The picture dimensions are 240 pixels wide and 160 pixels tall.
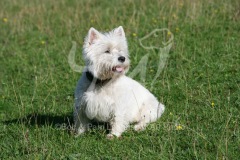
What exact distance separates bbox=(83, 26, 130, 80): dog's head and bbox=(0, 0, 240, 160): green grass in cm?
82

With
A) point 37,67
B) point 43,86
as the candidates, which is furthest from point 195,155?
point 37,67

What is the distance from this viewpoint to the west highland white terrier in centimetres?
584

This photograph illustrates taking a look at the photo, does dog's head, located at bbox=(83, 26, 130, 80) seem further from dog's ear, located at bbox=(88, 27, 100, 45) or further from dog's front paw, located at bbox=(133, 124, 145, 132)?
dog's front paw, located at bbox=(133, 124, 145, 132)

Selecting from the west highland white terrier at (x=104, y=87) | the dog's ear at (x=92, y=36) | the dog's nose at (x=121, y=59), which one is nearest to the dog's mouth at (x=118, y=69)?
the west highland white terrier at (x=104, y=87)

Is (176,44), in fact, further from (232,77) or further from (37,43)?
(37,43)

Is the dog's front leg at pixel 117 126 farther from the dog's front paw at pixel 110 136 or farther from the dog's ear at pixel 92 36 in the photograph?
the dog's ear at pixel 92 36

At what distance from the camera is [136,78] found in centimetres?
834

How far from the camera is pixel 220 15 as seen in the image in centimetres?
1095

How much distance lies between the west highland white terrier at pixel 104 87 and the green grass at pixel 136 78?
22 centimetres

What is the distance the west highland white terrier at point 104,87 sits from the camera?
584 centimetres
